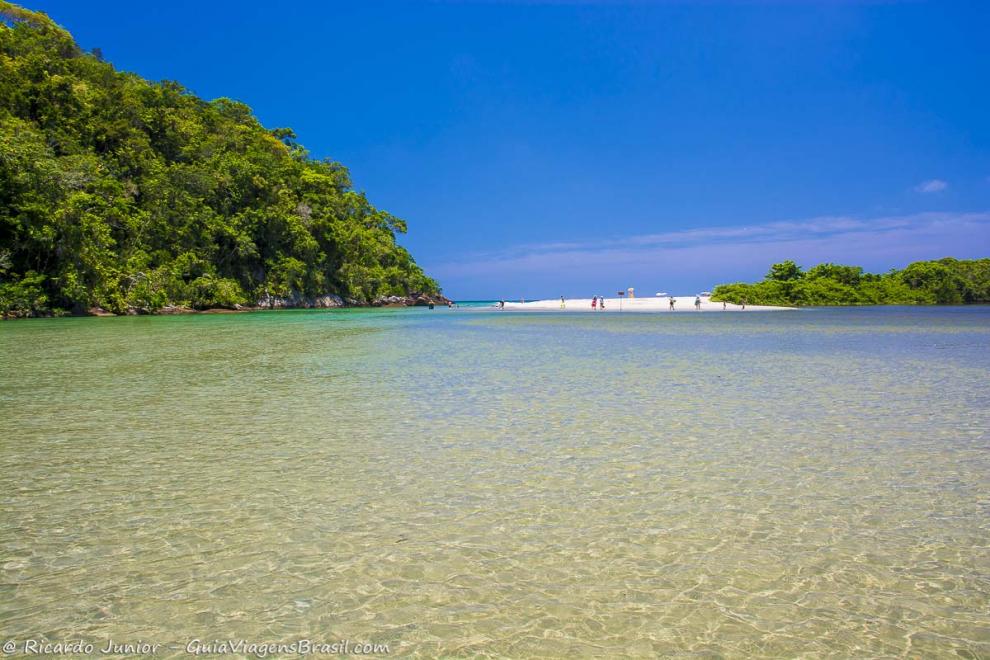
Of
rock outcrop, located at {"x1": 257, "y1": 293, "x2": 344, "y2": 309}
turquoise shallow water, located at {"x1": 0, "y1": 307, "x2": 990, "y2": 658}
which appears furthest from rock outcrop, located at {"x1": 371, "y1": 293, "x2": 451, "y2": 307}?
turquoise shallow water, located at {"x1": 0, "y1": 307, "x2": 990, "y2": 658}

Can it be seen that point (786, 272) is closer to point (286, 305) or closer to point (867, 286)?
point (867, 286)

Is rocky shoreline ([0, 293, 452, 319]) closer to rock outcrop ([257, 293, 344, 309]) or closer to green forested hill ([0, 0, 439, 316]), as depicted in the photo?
rock outcrop ([257, 293, 344, 309])

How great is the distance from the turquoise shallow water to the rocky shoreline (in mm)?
40603

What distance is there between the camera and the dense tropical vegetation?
260 feet

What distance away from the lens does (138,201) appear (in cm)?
5541

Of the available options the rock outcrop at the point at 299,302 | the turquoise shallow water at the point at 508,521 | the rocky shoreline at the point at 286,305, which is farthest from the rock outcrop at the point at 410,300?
the turquoise shallow water at the point at 508,521

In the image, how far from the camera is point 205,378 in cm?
1120

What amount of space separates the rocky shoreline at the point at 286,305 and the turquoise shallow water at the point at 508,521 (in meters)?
40.6

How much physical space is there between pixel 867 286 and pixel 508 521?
96.9 metres

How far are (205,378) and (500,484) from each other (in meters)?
8.46

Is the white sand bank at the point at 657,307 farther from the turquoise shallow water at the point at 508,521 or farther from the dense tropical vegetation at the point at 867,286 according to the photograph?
the turquoise shallow water at the point at 508,521

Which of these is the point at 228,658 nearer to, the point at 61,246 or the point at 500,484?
the point at 500,484

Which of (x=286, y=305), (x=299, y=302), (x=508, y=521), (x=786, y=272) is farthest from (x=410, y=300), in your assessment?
(x=508, y=521)

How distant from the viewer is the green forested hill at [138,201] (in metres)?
38.6
